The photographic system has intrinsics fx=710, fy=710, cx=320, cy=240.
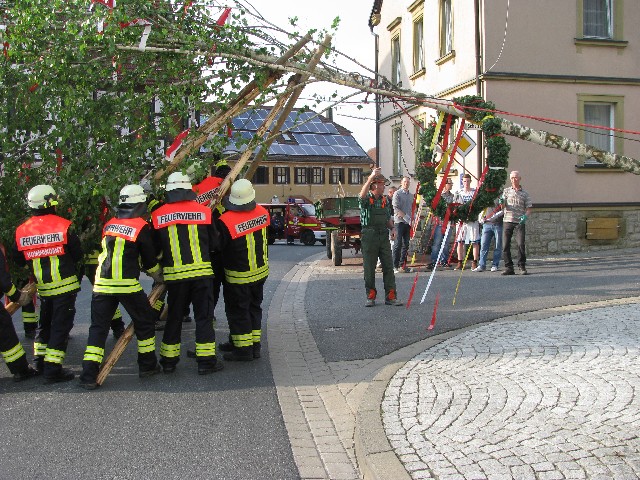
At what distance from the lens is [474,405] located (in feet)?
16.5

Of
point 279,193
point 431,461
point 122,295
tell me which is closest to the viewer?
point 431,461

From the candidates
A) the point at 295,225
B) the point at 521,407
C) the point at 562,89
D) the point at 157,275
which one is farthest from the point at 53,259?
the point at 295,225

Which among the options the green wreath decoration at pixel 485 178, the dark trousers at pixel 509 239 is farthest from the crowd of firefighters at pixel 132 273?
the dark trousers at pixel 509 239

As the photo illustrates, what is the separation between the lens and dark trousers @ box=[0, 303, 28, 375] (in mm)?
6469

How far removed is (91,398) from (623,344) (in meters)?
4.95

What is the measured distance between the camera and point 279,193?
60.4m

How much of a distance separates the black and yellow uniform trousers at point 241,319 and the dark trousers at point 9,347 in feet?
6.47

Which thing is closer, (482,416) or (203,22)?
(482,416)

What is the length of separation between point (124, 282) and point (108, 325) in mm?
420

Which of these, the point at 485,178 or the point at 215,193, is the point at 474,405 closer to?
Result: the point at 215,193

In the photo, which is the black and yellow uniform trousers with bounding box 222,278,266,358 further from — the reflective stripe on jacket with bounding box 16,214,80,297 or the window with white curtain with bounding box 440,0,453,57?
the window with white curtain with bounding box 440,0,453,57

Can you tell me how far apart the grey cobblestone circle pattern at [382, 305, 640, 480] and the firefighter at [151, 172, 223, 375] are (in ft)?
6.14

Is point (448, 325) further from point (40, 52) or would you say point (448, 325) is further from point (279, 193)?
point (279, 193)

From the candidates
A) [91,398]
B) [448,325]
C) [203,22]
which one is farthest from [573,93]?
[91,398]
